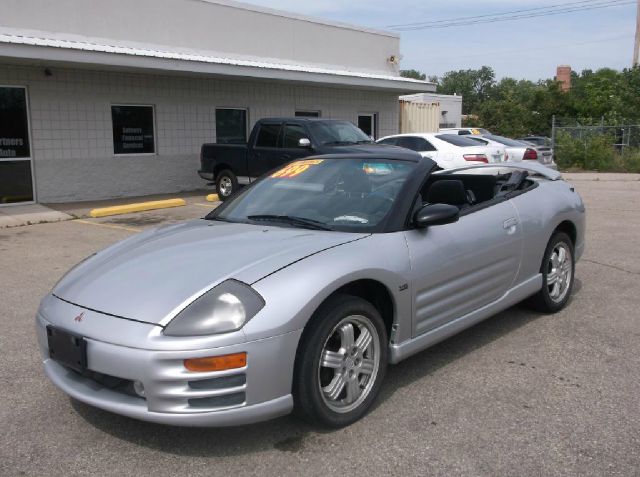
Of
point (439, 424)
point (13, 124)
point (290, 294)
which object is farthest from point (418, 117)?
point (290, 294)

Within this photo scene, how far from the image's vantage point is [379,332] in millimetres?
3623

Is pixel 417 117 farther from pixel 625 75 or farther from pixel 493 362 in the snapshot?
pixel 493 362

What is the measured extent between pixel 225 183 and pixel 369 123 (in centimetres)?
861

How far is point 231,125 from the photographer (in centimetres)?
1758

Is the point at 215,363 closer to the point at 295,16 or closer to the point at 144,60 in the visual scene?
the point at 144,60

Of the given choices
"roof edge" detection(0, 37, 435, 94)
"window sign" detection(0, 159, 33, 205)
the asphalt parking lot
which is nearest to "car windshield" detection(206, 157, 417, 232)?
the asphalt parking lot

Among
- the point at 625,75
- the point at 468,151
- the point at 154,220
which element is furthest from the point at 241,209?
the point at 625,75

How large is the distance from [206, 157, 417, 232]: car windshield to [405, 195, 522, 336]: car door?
354 mm

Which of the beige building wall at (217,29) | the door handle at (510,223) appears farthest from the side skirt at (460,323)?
the beige building wall at (217,29)

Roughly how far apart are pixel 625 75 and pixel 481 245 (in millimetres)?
28321

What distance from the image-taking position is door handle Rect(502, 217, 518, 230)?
185 inches

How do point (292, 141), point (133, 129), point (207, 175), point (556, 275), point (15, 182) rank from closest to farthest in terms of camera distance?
point (556, 275)
point (15, 182)
point (292, 141)
point (207, 175)
point (133, 129)

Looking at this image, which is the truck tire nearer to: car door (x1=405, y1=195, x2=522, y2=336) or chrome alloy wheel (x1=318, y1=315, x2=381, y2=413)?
car door (x1=405, y1=195, x2=522, y2=336)

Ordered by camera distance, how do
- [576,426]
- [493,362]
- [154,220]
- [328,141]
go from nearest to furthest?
[576,426] → [493,362] → [154,220] → [328,141]
